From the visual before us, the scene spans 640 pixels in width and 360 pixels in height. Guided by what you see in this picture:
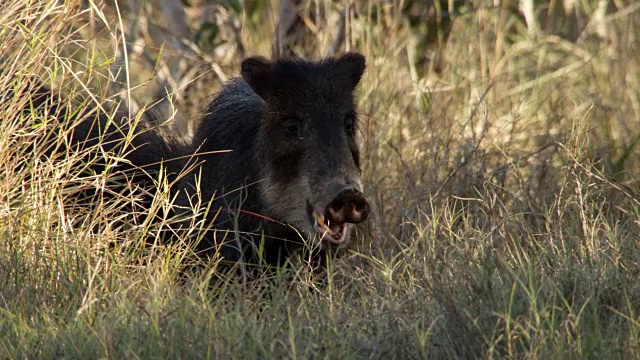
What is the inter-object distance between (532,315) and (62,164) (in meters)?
2.06

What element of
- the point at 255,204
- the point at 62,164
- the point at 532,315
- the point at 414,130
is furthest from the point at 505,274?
the point at 414,130

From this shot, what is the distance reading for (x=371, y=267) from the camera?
195 inches

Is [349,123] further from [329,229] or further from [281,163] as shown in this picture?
[329,229]

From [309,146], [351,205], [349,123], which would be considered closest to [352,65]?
[349,123]

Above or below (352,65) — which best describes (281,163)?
below

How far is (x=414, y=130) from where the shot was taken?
677cm

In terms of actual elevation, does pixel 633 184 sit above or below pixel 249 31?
below

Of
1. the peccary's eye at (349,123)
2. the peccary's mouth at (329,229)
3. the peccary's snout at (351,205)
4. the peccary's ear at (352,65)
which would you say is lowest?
the peccary's mouth at (329,229)

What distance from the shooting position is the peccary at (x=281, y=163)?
4.76 m

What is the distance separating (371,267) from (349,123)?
0.67 meters

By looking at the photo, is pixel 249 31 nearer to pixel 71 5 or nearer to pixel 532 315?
pixel 71 5

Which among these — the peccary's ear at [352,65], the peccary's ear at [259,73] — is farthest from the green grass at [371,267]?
the peccary's ear at [352,65]

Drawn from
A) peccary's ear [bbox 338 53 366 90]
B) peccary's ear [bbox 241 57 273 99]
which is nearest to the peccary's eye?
peccary's ear [bbox 338 53 366 90]

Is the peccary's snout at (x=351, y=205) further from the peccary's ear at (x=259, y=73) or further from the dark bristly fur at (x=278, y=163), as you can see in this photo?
the peccary's ear at (x=259, y=73)
